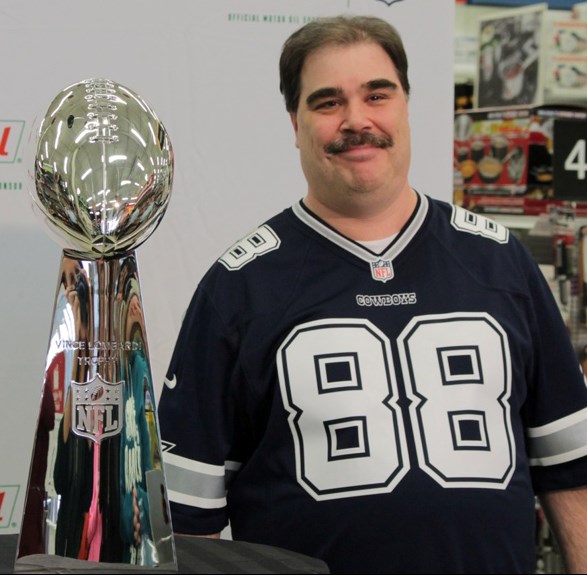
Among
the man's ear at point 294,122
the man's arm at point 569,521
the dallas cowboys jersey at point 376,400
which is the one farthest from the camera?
the man's ear at point 294,122

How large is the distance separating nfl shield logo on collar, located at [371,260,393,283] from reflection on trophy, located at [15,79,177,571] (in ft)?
2.45

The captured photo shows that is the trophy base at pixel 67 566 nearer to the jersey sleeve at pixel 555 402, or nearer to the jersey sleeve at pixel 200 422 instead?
the jersey sleeve at pixel 200 422

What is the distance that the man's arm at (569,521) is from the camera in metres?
1.42

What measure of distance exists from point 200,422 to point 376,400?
0.88ft

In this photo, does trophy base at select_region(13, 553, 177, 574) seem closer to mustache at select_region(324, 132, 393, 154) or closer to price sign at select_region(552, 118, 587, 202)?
mustache at select_region(324, 132, 393, 154)

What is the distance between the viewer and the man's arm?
142 centimetres

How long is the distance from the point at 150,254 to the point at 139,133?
90 cm

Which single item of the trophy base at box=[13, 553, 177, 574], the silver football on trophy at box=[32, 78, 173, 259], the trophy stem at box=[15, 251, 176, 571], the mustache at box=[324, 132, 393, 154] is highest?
the mustache at box=[324, 132, 393, 154]

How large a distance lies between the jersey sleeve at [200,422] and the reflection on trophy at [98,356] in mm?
708

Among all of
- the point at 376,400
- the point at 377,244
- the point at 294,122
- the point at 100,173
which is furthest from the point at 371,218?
the point at 100,173

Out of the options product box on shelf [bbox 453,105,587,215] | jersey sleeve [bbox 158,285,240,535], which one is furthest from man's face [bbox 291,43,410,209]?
product box on shelf [bbox 453,105,587,215]

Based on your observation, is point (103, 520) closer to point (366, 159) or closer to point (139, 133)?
point (139, 133)

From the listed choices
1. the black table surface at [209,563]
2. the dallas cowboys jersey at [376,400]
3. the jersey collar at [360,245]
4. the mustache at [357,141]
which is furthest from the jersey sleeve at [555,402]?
the black table surface at [209,563]

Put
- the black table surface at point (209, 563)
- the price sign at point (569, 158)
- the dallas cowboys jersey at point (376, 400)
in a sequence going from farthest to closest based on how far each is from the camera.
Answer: the price sign at point (569, 158) → the dallas cowboys jersey at point (376, 400) → the black table surface at point (209, 563)
